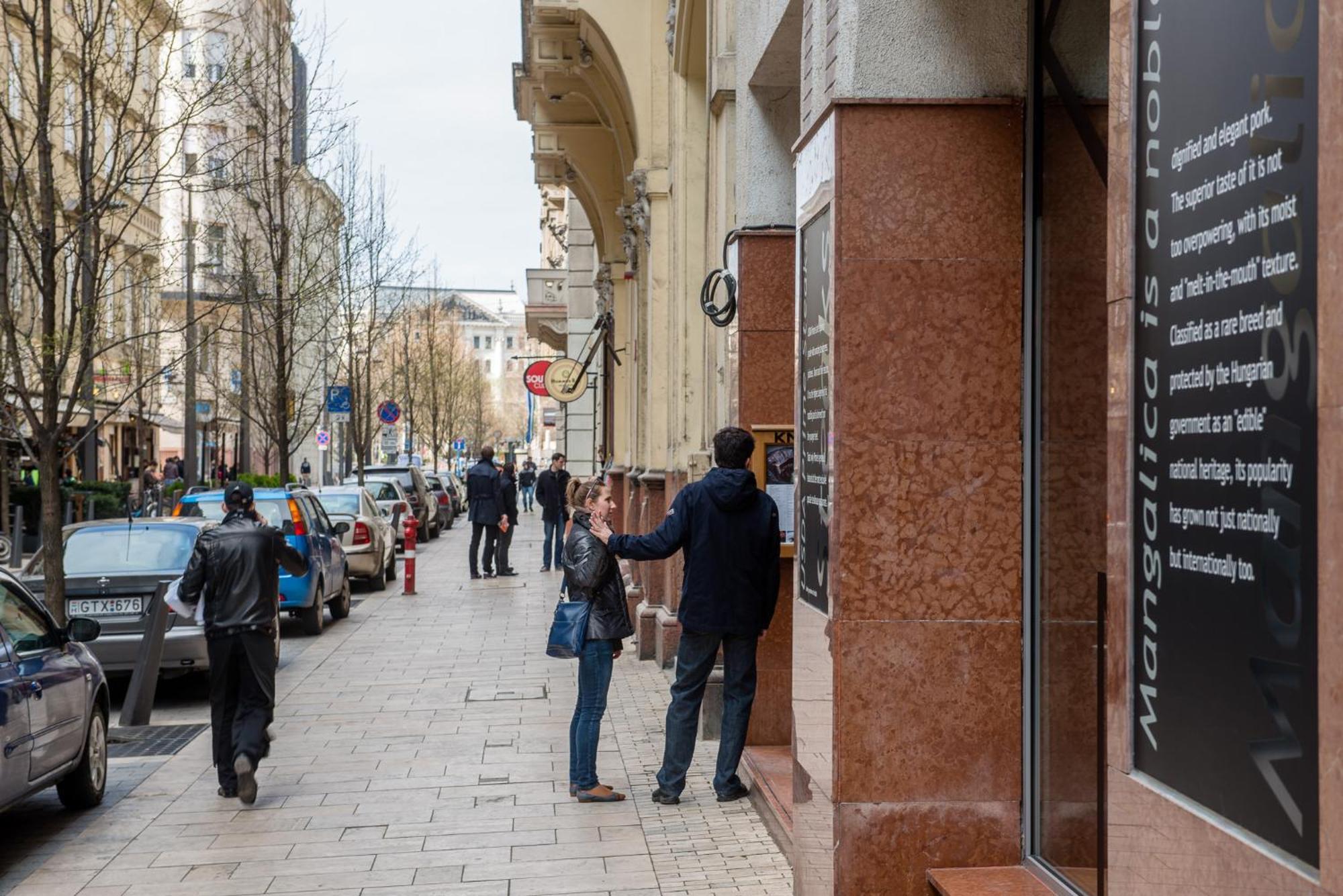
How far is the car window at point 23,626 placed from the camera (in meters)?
8.36

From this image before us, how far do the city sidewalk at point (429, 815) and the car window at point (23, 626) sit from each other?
1019mm

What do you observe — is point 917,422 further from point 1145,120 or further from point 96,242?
point 96,242

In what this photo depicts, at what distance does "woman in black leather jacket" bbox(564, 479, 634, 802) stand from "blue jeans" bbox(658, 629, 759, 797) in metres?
0.36

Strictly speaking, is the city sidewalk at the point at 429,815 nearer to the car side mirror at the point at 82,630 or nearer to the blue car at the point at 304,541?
the car side mirror at the point at 82,630

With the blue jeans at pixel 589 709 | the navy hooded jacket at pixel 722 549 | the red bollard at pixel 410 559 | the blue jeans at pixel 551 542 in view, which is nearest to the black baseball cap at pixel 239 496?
the blue jeans at pixel 589 709

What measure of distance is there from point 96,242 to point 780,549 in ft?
19.6

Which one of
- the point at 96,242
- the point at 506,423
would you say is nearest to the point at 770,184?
the point at 96,242

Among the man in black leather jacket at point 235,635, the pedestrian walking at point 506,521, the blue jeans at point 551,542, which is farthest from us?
the blue jeans at point 551,542

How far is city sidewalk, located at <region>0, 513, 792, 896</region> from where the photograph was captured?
292 inches

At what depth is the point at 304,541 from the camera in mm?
18703

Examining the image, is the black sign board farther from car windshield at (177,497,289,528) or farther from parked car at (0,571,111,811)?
car windshield at (177,497,289,528)

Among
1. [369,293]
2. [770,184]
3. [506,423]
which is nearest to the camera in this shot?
[770,184]

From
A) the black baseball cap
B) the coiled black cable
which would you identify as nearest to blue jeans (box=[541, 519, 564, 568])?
the coiled black cable

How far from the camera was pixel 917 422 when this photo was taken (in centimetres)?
581
